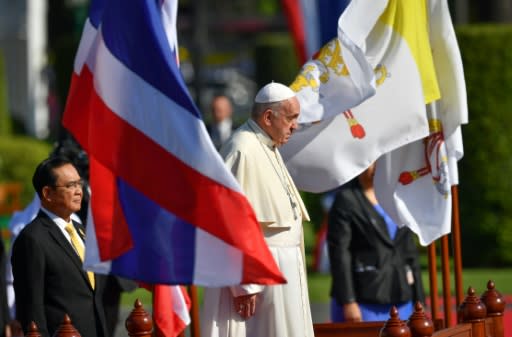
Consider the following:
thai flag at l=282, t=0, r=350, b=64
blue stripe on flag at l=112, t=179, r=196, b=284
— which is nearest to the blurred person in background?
thai flag at l=282, t=0, r=350, b=64

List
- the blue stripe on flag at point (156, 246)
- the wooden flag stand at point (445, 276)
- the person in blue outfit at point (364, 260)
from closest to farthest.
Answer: the blue stripe on flag at point (156, 246)
the wooden flag stand at point (445, 276)
the person in blue outfit at point (364, 260)

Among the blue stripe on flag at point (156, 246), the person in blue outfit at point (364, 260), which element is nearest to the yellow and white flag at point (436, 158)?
the person in blue outfit at point (364, 260)

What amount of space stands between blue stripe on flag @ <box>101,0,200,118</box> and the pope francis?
98 cm

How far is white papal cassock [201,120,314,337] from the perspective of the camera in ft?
24.0

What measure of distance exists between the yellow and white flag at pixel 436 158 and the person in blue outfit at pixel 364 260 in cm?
30

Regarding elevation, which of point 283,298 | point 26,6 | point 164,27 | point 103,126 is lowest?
point 283,298

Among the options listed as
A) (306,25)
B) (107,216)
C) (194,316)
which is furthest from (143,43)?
(306,25)

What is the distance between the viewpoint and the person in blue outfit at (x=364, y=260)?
945cm

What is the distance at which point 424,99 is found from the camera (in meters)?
8.84

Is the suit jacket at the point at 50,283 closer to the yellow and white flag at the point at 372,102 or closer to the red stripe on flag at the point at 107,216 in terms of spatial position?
the red stripe on flag at the point at 107,216

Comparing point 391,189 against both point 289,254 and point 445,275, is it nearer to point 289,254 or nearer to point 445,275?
point 445,275

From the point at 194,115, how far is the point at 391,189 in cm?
310

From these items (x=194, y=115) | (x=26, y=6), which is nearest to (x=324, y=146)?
(x=194, y=115)

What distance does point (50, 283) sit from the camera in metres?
7.23
